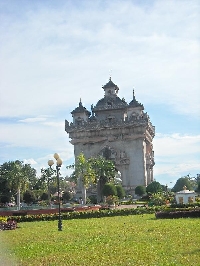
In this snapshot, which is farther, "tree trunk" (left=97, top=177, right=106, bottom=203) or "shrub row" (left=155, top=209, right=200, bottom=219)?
"tree trunk" (left=97, top=177, right=106, bottom=203)

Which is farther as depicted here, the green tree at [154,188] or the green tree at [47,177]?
the green tree at [47,177]

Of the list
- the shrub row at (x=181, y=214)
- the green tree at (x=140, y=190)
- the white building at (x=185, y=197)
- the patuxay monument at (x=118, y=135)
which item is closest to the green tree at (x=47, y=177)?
the patuxay monument at (x=118, y=135)

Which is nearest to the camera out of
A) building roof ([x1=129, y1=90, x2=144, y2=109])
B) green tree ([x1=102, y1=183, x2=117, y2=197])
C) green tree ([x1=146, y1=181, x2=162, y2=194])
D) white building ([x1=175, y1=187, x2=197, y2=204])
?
white building ([x1=175, y1=187, x2=197, y2=204])

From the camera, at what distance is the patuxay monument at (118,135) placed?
237ft

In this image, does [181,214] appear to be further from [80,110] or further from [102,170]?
[80,110]

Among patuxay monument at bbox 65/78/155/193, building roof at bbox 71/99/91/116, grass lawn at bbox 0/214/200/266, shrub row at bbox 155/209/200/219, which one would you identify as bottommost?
grass lawn at bbox 0/214/200/266

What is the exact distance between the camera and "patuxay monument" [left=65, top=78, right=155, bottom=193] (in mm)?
72188

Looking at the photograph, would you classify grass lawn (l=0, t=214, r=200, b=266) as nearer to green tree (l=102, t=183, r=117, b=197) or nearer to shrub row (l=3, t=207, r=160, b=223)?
shrub row (l=3, t=207, r=160, b=223)

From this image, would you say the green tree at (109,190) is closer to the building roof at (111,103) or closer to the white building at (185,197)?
the white building at (185,197)

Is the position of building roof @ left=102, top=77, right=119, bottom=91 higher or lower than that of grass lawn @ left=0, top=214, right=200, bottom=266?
higher

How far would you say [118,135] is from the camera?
242ft

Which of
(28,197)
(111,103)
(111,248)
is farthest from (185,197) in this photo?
(111,103)

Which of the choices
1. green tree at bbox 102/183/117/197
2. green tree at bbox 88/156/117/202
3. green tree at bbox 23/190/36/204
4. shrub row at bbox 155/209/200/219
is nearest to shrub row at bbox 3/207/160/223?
shrub row at bbox 155/209/200/219

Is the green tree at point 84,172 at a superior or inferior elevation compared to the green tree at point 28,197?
superior
